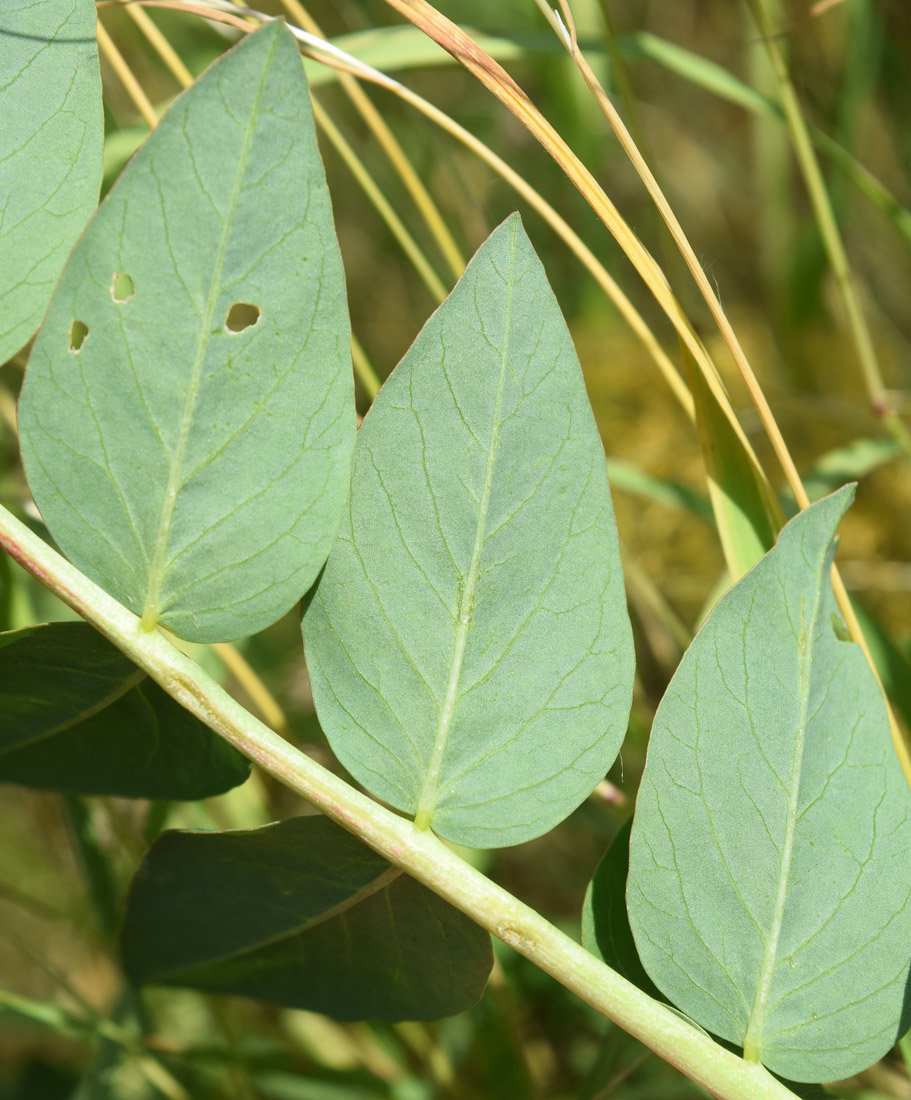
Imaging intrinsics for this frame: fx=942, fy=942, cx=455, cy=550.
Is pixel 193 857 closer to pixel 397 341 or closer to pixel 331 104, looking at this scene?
pixel 397 341

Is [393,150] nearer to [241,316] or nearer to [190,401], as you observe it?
[241,316]

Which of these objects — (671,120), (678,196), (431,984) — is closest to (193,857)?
(431,984)

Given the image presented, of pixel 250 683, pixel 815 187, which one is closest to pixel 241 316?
pixel 250 683

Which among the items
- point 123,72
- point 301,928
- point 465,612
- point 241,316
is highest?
point 123,72

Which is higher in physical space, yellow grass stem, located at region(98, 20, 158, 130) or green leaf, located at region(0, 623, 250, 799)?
yellow grass stem, located at region(98, 20, 158, 130)

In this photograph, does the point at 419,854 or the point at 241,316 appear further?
the point at 241,316

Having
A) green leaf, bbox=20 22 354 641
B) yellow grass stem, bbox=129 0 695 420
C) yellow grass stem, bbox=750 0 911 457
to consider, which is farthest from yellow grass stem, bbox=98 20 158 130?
yellow grass stem, bbox=750 0 911 457

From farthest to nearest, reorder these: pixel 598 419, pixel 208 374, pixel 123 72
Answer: pixel 598 419 → pixel 123 72 → pixel 208 374

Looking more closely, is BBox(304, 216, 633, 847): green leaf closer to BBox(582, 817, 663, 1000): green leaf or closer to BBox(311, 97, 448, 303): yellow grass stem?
A: BBox(582, 817, 663, 1000): green leaf
